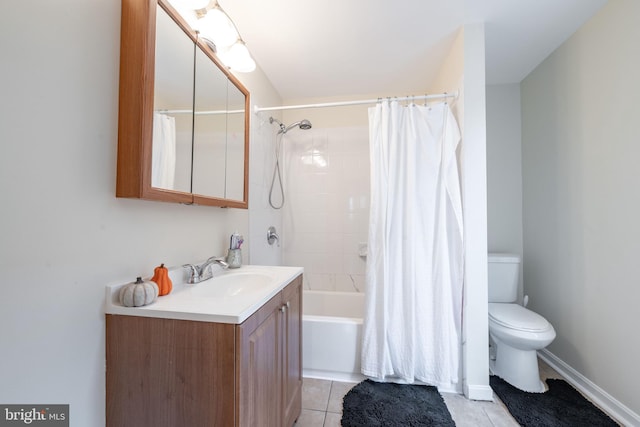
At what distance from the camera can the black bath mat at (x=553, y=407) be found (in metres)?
1.44

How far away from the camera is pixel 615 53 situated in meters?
1.55

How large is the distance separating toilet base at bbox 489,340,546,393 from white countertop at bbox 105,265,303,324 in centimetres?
→ 170

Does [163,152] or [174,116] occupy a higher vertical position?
[174,116]

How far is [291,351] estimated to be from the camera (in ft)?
4.25

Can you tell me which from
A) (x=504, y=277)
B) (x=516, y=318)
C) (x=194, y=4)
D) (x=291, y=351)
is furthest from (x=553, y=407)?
(x=194, y=4)

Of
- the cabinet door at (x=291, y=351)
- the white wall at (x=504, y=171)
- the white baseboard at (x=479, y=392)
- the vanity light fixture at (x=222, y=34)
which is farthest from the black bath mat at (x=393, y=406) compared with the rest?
the vanity light fixture at (x=222, y=34)

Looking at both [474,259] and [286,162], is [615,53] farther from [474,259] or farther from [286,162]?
[286,162]

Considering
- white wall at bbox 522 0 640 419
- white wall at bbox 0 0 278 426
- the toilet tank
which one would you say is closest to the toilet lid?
the toilet tank

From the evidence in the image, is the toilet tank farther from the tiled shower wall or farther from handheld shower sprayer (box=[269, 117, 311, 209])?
handheld shower sprayer (box=[269, 117, 311, 209])

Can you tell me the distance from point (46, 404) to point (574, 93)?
3.17m

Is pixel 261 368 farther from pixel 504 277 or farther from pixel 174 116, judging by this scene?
pixel 504 277

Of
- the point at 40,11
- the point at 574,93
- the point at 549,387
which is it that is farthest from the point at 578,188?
the point at 40,11

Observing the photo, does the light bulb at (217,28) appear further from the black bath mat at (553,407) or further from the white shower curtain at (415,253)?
the black bath mat at (553,407)

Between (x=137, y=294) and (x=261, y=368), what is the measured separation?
1.63 ft
